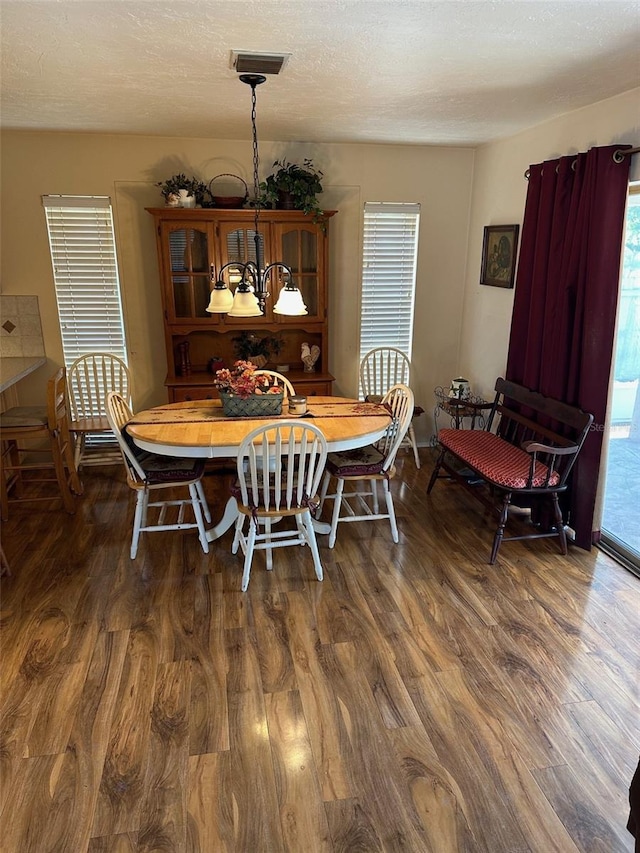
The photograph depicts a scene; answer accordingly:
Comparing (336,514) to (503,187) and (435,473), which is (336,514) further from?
(503,187)

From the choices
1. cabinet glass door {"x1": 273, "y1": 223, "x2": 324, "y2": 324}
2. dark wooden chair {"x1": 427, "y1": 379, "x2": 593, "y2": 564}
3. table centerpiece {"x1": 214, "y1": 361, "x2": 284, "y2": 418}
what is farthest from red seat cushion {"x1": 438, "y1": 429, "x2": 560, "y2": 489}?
cabinet glass door {"x1": 273, "y1": 223, "x2": 324, "y2": 324}

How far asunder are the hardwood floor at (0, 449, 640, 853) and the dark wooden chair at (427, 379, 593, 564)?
10.2 inches

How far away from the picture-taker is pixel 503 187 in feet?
13.1

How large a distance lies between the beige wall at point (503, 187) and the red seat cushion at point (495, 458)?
0.71 metres

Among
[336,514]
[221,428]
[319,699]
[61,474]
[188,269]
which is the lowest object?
[319,699]

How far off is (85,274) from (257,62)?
2426mm

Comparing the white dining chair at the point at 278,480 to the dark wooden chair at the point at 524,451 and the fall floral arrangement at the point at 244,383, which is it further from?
the dark wooden chair at the point at 524,451

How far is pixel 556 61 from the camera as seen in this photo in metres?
2.30

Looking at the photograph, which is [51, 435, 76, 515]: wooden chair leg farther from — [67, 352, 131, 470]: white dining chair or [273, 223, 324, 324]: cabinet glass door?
[273, 223, 324, 324]: cabinet glass door

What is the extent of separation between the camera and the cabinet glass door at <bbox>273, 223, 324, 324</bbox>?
4.04 m

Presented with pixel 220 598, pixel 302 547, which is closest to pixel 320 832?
pixel 220 598

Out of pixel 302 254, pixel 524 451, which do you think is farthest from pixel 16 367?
pixel 524 451

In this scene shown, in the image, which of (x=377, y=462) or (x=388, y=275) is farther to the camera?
(x=388, y=275)

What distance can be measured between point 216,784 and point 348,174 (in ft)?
13.0
